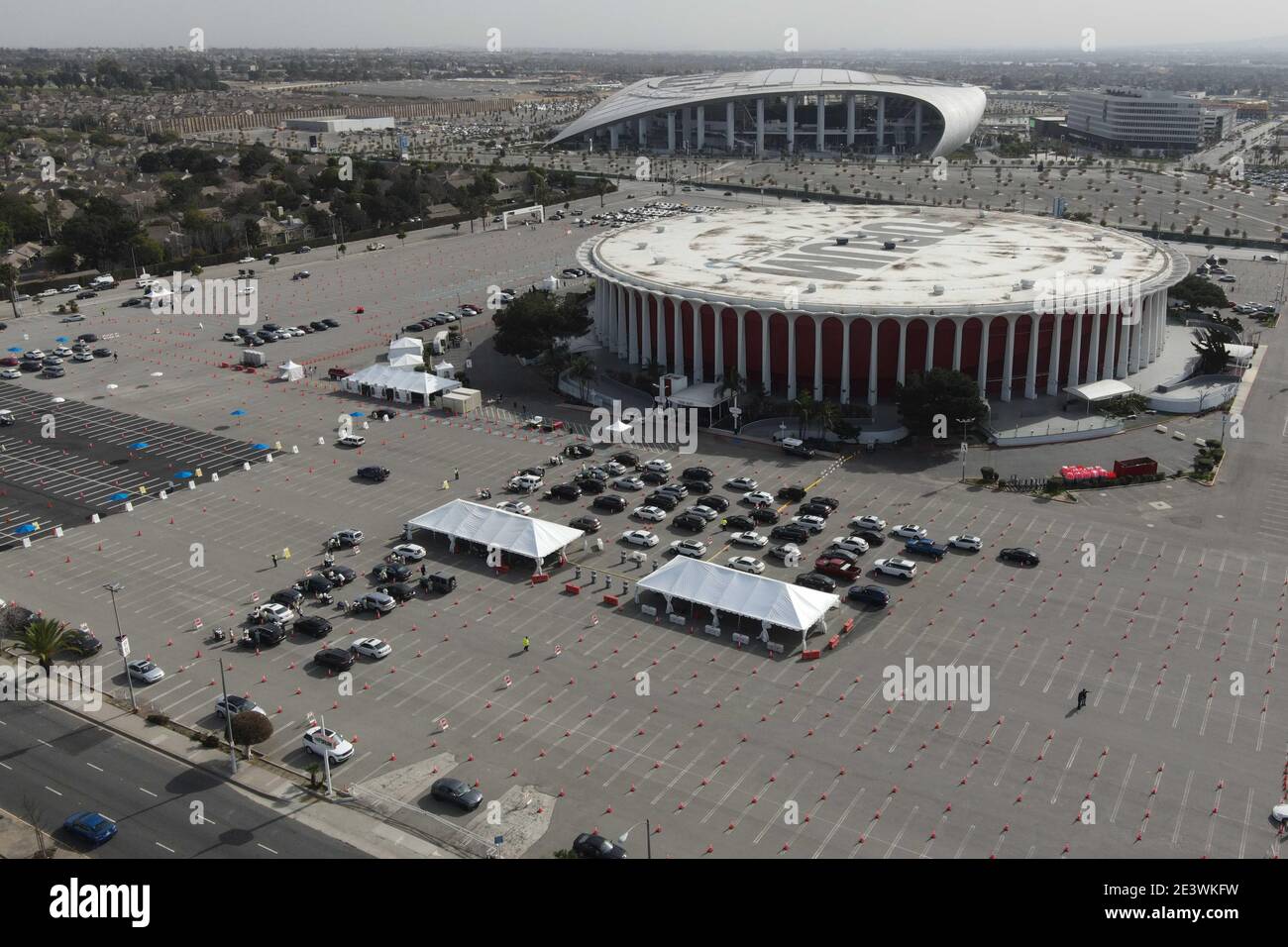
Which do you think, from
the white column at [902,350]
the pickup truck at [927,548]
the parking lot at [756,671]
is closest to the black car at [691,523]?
the parking lot at [756,671]

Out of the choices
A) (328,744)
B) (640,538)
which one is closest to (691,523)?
(640,538)

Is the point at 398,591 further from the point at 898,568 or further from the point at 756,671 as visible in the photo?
the point at 898,568

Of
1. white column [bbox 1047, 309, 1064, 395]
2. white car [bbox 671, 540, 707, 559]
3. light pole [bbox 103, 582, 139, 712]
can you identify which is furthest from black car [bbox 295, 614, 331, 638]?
white column [bbox 1047, 309, 1064, 395]

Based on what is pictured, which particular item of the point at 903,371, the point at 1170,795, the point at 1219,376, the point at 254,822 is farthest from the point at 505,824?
the point at 1219,376

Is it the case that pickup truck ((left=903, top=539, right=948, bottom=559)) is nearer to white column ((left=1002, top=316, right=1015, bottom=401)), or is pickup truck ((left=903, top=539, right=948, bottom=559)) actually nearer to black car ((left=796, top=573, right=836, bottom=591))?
black car ((left=796, top=573, right=836, bottom=591))

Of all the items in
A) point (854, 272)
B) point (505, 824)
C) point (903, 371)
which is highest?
point (854, 272)

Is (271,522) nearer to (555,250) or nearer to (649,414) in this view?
(649,414)
